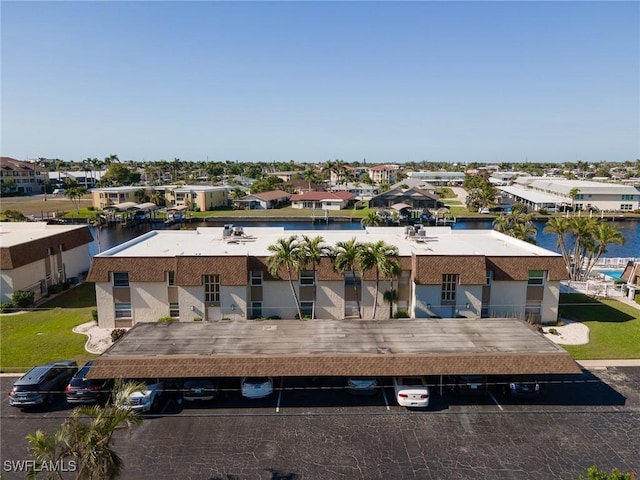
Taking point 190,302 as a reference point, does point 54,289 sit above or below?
below

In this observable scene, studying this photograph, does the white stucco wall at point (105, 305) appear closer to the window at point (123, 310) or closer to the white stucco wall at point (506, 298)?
the window at point (123, 310)

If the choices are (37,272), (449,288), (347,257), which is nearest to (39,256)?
(37,272)

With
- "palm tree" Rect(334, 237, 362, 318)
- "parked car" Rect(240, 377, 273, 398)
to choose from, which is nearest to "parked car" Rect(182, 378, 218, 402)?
"parked car" Rect(240, 377, 273, 398)

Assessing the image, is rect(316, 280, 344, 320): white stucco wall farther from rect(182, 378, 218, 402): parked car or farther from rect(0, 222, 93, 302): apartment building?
rect(0, 222, 93, 302): apartment building

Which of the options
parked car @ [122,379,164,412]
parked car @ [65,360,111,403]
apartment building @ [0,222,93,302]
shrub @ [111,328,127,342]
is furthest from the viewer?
apartment building @ [0,222,93,302]

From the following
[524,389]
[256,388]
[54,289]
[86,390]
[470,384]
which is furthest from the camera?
[54,289]

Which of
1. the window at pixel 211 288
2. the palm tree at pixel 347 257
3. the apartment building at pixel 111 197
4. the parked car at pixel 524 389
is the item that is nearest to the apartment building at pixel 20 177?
the apartment building at pixel 111 197

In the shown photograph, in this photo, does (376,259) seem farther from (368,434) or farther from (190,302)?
(190,302)
